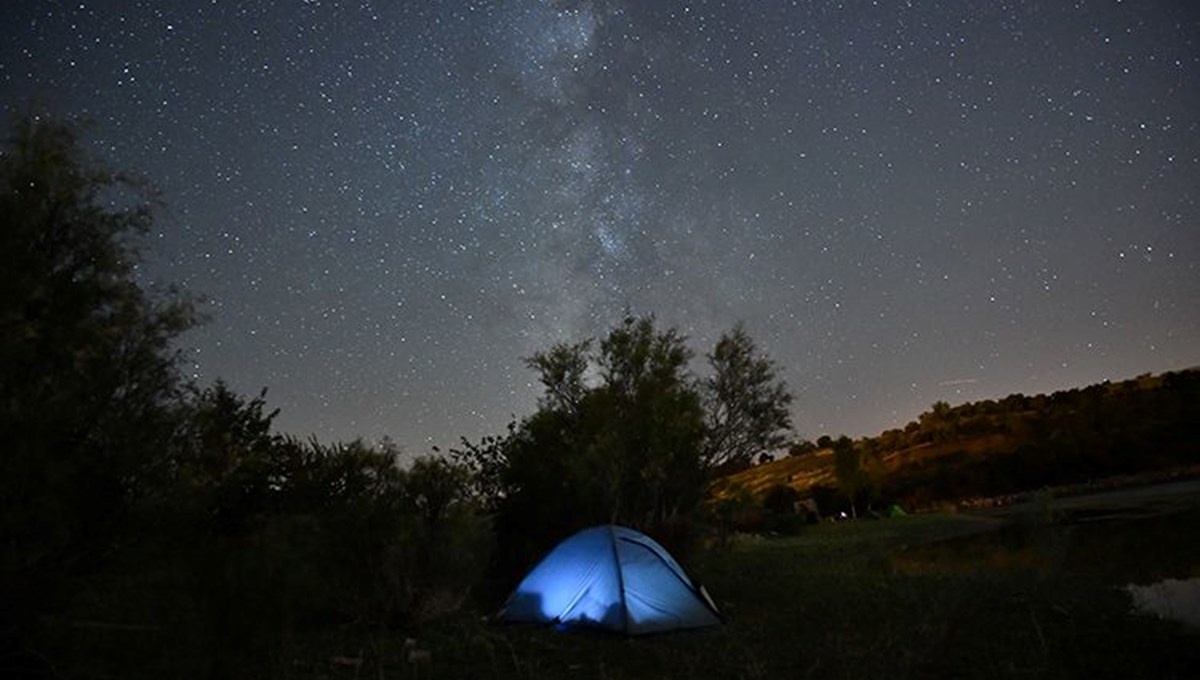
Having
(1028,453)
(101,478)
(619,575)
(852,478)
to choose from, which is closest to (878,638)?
(619,575)

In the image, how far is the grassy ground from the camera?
25.5ft

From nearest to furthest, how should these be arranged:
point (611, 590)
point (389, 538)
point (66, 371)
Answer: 1. point (66, 371)
2. point (611, 590)
3. point (389, 538)

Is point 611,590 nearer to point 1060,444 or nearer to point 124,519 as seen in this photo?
point 124,519

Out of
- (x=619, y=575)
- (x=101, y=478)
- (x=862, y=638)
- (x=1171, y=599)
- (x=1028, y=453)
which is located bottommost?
(x=1171, y=599)

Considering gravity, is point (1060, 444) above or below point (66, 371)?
below

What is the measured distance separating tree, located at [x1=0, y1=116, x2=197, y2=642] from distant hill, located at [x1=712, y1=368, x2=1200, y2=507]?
38052 millimetres

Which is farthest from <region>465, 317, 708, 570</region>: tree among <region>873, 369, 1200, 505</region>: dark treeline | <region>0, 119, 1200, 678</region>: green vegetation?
<region>873, 369, 1200, 505</region>: dark treeline

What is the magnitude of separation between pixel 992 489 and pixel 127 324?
177 ft

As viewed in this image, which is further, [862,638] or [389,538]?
[389,538]

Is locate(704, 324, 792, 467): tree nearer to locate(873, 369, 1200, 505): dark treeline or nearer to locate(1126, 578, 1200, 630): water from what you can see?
locate(1126, 578, 1200, 630): water

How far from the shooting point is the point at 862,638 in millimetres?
9742

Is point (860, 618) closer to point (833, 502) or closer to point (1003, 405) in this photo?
point (833, 502)

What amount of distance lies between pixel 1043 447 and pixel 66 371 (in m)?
58.2

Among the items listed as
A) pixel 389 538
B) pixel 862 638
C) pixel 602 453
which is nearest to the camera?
pixel 862 638
